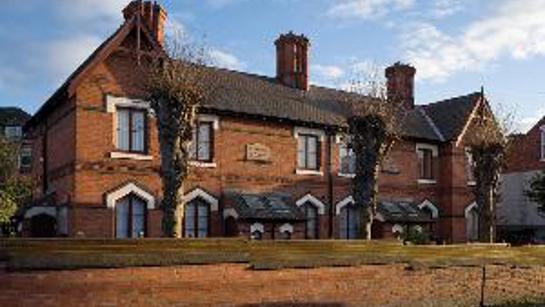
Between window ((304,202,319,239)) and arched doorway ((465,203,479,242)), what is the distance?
9.85 metres

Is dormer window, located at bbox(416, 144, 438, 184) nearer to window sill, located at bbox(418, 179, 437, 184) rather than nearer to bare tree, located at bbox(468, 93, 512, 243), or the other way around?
window sill, located at bbox(418, 179, 437, 184)

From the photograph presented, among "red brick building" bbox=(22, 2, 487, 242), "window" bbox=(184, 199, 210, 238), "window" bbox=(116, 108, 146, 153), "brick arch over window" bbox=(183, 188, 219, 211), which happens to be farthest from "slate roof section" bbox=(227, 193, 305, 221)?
"window" bbox=(116, 108, 146, 153)

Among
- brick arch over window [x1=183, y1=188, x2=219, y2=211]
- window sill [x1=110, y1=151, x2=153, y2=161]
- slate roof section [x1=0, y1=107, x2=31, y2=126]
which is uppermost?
slate roof section [x1=0, y1=107, x2=31, y2=126]

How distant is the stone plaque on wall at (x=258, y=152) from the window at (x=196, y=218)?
114 inches

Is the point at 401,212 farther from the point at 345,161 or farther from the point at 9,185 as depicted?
the point at 9,185

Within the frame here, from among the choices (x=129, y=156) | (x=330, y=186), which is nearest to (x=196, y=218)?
(x=129, y=156)

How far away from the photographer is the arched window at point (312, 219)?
99.1 feet

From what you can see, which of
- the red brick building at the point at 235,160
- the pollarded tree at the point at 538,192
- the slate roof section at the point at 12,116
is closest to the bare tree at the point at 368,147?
the red brick building at the point at 235,160

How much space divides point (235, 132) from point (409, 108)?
45.2 ft

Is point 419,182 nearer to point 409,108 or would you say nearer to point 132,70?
point 409,108

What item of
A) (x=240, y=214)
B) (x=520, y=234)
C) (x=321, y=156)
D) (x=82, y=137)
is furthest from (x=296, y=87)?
(x=520, y=234)

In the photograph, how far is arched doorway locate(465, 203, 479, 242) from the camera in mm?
36219

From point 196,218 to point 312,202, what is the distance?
577 cm

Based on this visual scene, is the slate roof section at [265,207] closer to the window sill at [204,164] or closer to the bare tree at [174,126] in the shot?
the window sill at [204,164]
